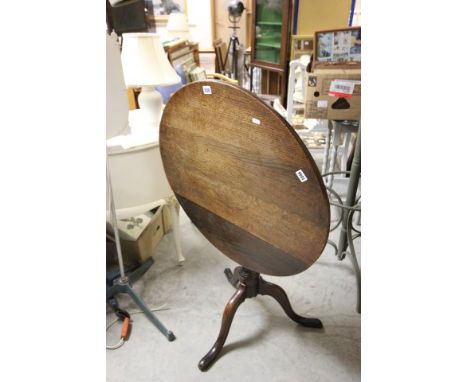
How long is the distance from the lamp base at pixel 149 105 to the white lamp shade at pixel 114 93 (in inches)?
27.1

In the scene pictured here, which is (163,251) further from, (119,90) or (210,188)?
Answer: (119,90)

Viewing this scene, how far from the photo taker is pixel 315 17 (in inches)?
163

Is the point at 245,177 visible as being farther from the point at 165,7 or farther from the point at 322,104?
the point at 165,7

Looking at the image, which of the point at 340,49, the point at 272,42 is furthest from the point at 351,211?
the point at 272,42

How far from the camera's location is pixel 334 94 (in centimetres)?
186

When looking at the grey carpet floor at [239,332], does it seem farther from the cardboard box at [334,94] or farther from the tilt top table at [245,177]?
the cardboard box at [334,94]

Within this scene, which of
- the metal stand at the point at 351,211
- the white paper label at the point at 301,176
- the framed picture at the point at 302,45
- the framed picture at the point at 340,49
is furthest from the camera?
Answer: the framed picture at the point at 302,45

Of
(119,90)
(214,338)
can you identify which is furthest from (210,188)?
(214,338)

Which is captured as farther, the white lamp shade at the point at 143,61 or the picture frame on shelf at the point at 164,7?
the picture frame on shelf at the point at 164,7

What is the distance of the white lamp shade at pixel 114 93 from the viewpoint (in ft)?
3.24

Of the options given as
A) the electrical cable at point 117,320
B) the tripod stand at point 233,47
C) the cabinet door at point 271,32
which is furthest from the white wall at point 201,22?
the electrical cable at point 117,320

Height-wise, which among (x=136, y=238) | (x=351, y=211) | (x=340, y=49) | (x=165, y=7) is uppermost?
(x=165, y=7)

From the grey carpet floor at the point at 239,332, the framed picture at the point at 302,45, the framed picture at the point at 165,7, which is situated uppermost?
the framed picture at the point at 165,7

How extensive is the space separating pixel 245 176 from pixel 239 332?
34.7 inches
